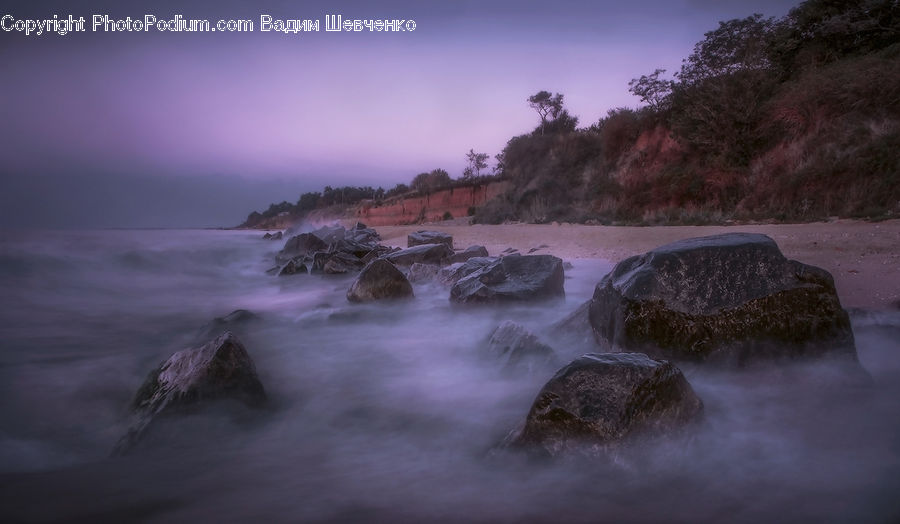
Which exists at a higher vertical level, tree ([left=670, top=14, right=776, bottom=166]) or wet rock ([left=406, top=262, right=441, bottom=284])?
tree ([left=670, top=14, right=776, bottom=166])

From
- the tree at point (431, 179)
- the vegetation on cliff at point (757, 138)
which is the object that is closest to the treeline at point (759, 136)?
the vegetation on cliff at point (757, 138)

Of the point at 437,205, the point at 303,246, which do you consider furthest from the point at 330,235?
the point at 437,205

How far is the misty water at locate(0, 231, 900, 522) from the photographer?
213 cm

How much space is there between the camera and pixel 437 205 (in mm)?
41031

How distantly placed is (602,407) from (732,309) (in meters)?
1.48

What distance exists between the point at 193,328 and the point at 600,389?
5538 mm

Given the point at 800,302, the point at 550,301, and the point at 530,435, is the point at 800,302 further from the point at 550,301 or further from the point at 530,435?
the point at 550,301

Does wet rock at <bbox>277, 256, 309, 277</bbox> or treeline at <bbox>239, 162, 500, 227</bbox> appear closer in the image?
wet rock at <bbox>277, 256, 309, 277</bbox>

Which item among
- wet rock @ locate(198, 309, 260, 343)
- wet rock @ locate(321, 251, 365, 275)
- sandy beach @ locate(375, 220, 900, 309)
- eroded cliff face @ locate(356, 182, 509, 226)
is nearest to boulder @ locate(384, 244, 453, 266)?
wet rock @ locate(321, 251, 365, 275)

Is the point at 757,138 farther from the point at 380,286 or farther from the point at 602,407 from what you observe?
the point at 602,407

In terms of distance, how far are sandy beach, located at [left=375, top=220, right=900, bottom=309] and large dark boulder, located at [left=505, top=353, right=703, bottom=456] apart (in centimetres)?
344

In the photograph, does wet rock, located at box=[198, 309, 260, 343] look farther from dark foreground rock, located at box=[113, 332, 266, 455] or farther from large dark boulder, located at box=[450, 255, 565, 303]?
large dark boulder, located at box=[450, 255, 565, 303]

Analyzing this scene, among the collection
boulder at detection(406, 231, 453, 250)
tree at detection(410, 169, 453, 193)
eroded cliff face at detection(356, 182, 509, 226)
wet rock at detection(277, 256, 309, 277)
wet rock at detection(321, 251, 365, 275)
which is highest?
tree at detection(410, 169, 453, 193)

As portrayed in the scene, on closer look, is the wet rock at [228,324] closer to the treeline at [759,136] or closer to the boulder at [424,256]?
the boulder at [424,256]
